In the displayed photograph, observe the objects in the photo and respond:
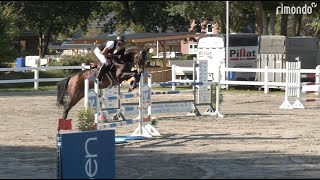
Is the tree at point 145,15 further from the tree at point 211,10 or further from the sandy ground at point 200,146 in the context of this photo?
the sandy ground at point 200,146

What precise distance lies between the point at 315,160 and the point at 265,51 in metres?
23.2

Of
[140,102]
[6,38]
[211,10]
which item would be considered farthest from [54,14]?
[140,102]

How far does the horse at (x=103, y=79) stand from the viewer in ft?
67.3

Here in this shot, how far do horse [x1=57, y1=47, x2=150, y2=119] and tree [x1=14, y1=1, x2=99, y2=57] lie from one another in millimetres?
48467

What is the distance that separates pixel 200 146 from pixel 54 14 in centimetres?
5697

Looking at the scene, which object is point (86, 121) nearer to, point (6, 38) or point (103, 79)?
point (103, 79)

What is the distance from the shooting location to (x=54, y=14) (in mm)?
71938

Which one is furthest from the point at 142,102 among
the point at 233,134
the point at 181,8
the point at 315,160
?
the point at 181,8

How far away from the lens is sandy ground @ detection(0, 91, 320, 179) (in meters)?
12.7

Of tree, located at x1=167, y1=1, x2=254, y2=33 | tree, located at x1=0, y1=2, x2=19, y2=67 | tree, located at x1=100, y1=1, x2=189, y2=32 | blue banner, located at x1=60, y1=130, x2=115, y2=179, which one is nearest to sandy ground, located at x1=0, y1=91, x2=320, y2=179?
blue banner, located at x1=60, y1=130, x2=115, y2=179

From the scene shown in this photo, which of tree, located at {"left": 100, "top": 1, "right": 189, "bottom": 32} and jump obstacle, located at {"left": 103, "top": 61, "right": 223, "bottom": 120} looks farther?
tree, located at {"left": 100, "top": 1, "right": 189, "bottom": 32}

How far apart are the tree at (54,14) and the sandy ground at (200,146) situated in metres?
45.1

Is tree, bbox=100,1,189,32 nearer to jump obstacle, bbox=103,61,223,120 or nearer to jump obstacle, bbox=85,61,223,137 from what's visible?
jump obstacle, bbox=103,61,223,120

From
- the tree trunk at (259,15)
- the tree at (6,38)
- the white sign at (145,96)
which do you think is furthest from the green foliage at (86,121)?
the tree trunk at (259,15)
